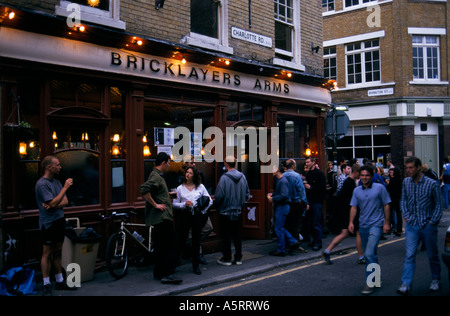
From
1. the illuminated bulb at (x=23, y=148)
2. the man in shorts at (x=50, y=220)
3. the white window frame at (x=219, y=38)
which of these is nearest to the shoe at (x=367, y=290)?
the man in shorts at (x=50, y=220)

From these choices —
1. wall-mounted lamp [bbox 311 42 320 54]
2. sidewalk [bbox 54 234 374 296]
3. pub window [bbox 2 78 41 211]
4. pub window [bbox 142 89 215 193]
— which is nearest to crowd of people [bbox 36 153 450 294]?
sidewalk [bbox 54 234 374 296]

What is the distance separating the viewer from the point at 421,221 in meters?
5.95

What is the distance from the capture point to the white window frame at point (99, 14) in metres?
7.47

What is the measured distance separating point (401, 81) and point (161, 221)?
705 inches

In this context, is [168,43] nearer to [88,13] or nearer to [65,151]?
[88,13]

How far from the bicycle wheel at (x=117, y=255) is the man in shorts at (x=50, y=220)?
0.78 meters

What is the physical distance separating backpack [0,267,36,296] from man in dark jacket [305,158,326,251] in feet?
19.5

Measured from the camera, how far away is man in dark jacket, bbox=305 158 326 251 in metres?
9.51

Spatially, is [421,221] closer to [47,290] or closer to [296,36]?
[47,290]

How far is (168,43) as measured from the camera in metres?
8.64

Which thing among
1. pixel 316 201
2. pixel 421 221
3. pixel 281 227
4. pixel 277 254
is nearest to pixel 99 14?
pixel 281 227

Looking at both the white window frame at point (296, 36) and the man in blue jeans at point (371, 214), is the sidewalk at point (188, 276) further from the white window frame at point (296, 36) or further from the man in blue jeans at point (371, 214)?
the white window frame at point (296, 36)
